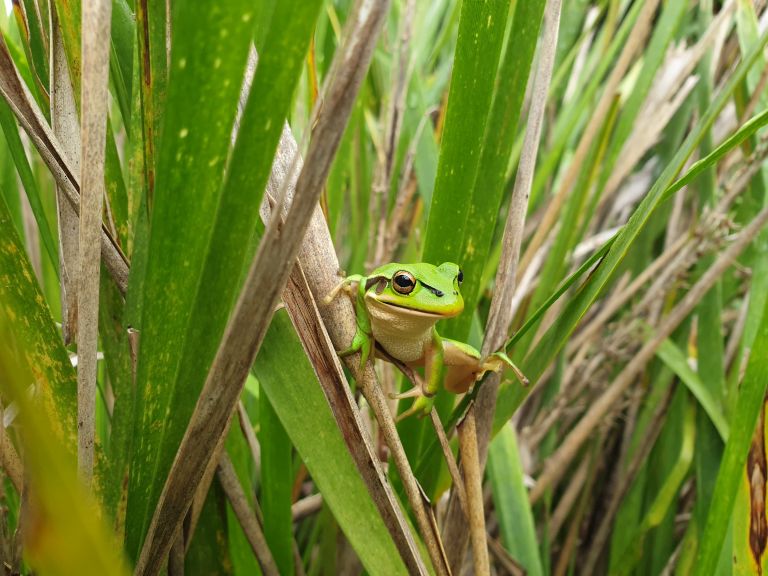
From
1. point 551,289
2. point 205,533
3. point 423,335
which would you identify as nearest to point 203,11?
point 423,335

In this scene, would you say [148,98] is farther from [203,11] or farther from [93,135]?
[203,11]

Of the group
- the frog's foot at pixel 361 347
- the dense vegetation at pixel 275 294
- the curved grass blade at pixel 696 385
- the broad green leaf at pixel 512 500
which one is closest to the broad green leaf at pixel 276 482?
the dense vegetation at pixel 275 294

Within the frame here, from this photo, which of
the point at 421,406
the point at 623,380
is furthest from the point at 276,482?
the point at 623,380

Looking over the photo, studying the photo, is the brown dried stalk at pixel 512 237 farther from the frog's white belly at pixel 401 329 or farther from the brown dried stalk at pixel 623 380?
the brown dried stalk at pixel 623 380

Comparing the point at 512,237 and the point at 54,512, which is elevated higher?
the point at 54,512

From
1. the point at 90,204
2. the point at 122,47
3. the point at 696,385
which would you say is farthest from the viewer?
the point at 696,385

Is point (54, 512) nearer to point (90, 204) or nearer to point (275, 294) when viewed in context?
point (275, 294)
